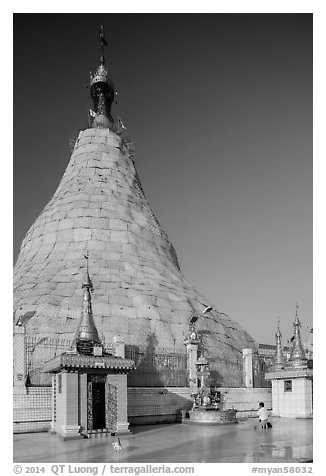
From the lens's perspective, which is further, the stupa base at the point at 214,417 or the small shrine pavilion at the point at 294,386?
the small shrine pavilion at the point at 294,386

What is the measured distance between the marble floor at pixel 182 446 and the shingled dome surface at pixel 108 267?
703cm

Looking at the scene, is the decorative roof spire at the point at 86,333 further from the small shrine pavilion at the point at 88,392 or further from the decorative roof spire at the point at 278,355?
the decorative roof spire at the point at 278,355

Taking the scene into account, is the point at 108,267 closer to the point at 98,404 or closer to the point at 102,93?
the point at 98,404

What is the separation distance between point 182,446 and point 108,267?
17.0 meters

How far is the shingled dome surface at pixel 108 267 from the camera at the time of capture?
27.2m

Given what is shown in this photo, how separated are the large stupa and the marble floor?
7196mm

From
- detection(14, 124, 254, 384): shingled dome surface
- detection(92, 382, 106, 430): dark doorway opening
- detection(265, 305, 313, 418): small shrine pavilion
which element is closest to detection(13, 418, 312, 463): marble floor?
detection(92, 382, 106, 430): dark doorway opening

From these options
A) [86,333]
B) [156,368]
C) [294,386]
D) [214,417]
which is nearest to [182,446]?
[86,333]

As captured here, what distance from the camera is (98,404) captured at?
19406mm

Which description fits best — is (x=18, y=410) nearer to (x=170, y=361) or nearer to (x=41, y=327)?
(x=41, y=327)

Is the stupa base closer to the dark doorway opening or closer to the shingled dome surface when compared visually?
the shingled dome surface

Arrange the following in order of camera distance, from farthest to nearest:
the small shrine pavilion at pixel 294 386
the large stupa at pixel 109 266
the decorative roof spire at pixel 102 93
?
the decorative roof spire at pixel 102 93
the large stupa at pixel 109 266
the small shrine pavilion at pixel 294 386

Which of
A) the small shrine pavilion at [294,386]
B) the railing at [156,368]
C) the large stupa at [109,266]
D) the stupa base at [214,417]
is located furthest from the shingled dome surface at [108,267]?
the stupa base at [214,417]
